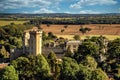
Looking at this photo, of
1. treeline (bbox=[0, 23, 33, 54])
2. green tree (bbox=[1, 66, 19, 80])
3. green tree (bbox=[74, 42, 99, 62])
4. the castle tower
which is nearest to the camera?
green tree (bbox=[1, 66, 19, 80])

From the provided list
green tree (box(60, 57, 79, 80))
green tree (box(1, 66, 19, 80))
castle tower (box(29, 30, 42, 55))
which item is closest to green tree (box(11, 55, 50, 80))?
green tree (box(1, 66, 19, 80))

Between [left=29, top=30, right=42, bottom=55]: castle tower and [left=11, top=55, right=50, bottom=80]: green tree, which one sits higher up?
[left=29, top=30, right=42, bottom=55]: castle tower

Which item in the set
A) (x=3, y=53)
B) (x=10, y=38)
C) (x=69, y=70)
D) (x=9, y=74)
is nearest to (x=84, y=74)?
(x=69, y=70)

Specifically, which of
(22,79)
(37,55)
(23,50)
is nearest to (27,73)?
(22,79)

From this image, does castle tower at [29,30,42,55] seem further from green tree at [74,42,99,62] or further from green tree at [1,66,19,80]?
green tree at [1,66,19,80]

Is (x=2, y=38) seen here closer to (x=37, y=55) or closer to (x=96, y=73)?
(x=37, y=55)

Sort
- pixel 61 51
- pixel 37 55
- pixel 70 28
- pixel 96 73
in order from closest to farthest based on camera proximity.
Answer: pixel 96 73, pixel 37 55, pixel 61 51, pixel 70 28

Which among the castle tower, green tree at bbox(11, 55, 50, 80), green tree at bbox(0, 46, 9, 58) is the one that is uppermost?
the castle tower

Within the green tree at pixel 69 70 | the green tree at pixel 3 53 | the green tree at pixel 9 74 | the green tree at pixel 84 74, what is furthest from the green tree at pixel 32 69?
the green tree at pixel 3 53

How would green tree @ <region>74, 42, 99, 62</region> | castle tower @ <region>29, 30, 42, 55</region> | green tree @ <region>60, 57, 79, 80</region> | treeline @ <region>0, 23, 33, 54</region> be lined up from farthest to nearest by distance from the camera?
treeline @ <region>0, 23, 33, 54</region> → green tree @ <region>74, 42, 99, 62</region> → castle tower @ <region>29, 30, 42, 55</region> → green tree @ <region>60, 57, 79, 80</region>

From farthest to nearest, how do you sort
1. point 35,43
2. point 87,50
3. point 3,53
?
point 3,53
point 87,50
point 35,43

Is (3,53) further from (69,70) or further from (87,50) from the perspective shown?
(69,70)
